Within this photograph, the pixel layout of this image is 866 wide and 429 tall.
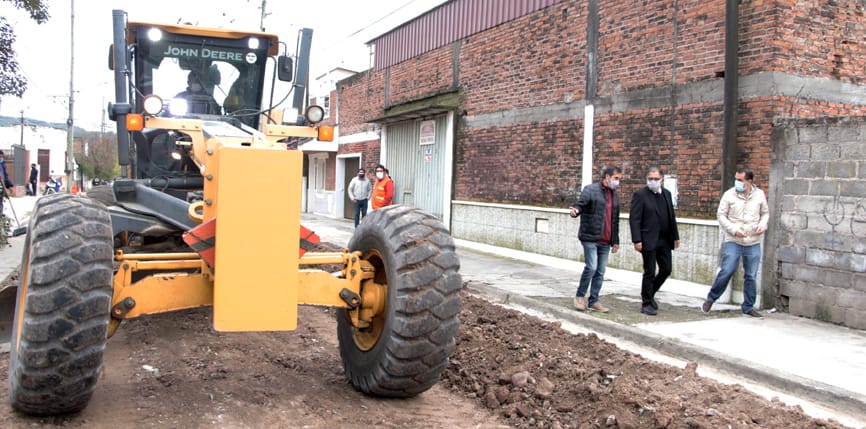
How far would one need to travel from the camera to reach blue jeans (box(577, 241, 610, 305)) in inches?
323

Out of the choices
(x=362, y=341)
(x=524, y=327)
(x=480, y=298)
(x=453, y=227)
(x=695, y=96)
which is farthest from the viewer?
(x=453, y=227)

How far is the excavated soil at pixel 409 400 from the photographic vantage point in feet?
14.4

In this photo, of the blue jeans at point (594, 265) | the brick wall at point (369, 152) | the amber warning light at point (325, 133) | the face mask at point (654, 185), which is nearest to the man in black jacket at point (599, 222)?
the blue jeans at point (594, 265)

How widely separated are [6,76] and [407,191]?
1006 cm

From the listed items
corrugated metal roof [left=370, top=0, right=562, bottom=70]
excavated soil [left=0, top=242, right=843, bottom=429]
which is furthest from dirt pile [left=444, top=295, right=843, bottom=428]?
corrugated metal roof [left=370, top=0, right=562, bottom=70]

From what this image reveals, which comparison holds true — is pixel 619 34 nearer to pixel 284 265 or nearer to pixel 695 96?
pixel 695 96

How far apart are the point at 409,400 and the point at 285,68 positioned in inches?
139

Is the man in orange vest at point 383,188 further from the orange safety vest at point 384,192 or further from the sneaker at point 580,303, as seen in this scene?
the sneaker at point 580,303

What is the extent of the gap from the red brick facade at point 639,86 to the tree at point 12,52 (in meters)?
8.83

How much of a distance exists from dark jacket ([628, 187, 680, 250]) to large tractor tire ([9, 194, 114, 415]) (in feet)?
20.1

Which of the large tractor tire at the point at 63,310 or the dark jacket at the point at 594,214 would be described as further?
the dark jacket at the point at 594,214

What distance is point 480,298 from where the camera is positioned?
9.21 meters

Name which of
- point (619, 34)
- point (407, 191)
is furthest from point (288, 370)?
point (407, 191)

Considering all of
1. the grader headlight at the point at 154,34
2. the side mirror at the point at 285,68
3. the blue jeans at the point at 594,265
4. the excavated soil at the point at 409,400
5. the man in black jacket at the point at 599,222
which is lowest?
the excavated soil at the point at 409,400
